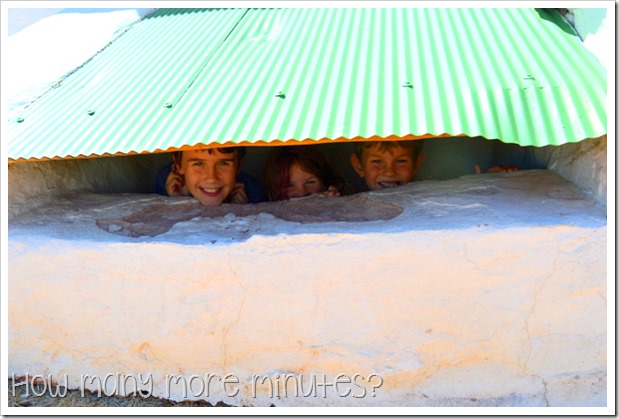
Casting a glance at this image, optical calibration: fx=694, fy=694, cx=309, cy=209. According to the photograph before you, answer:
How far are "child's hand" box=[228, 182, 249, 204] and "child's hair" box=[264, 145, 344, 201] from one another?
0.21 m

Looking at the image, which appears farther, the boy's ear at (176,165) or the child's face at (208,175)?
the boy's ear at (176,165)

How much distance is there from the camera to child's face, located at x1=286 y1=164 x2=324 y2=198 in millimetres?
3699

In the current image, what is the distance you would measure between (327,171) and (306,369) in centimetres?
146

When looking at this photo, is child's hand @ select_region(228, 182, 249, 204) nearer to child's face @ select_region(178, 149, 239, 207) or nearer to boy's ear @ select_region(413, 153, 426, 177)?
child's face @ select_region(178, 149, 239, 207)

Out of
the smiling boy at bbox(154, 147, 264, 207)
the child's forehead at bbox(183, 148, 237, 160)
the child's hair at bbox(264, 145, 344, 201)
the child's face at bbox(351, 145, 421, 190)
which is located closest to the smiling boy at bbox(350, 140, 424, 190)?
the child's face at bbox(351, 145, 421, 190)

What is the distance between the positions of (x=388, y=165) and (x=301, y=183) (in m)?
0.48

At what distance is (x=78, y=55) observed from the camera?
12.3ft

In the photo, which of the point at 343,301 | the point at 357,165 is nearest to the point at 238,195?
the point at 357,165

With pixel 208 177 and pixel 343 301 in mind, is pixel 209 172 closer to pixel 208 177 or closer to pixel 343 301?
pixel 208 177

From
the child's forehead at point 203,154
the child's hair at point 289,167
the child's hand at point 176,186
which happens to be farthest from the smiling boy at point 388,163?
the child's hand at point 176,186

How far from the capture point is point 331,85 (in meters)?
2.84

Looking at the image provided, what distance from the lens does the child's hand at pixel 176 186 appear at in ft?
11.9

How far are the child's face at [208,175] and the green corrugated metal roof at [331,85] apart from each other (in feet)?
1.53

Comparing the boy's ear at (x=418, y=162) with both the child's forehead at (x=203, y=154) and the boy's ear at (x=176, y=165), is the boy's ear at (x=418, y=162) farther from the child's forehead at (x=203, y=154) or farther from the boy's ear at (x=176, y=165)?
the boy's ear at (x=176, y=165)
